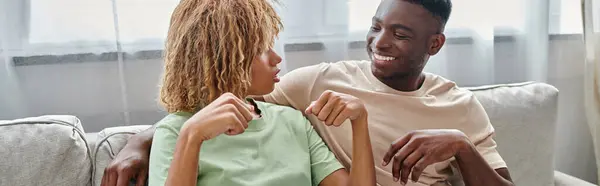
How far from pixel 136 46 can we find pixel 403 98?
28.7 inches

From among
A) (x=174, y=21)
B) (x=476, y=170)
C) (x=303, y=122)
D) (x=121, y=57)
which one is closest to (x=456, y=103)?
(x=476, y=170)

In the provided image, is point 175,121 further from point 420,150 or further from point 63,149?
point 420,150

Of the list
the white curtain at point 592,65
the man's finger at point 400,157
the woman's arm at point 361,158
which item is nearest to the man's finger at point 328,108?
the woman's arm at point 361,158

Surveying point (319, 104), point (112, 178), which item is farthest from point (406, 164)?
point (112, 178)

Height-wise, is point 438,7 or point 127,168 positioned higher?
point 438,7

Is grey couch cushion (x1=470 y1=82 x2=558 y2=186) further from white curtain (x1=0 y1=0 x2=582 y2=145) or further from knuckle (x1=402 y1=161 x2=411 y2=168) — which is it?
knuckle (x1=402 y1=161 x2=411 y2=168)

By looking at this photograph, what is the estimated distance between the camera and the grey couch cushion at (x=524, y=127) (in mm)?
1630

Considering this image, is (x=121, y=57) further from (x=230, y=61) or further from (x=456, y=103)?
(x=456, y=103)

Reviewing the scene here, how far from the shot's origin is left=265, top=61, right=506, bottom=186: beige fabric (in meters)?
1.41

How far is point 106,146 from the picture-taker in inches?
52.5

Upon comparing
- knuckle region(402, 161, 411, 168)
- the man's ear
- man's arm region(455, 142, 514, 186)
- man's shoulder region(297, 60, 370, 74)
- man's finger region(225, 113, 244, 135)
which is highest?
the man's ear

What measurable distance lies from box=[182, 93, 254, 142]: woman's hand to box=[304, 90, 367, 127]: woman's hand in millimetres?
142

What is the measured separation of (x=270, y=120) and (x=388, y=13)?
38 cm

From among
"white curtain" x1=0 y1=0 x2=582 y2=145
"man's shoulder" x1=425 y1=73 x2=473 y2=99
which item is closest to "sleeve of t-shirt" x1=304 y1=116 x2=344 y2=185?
"man's shoulder" x1=425 y1=73 x2=473 y2=99
